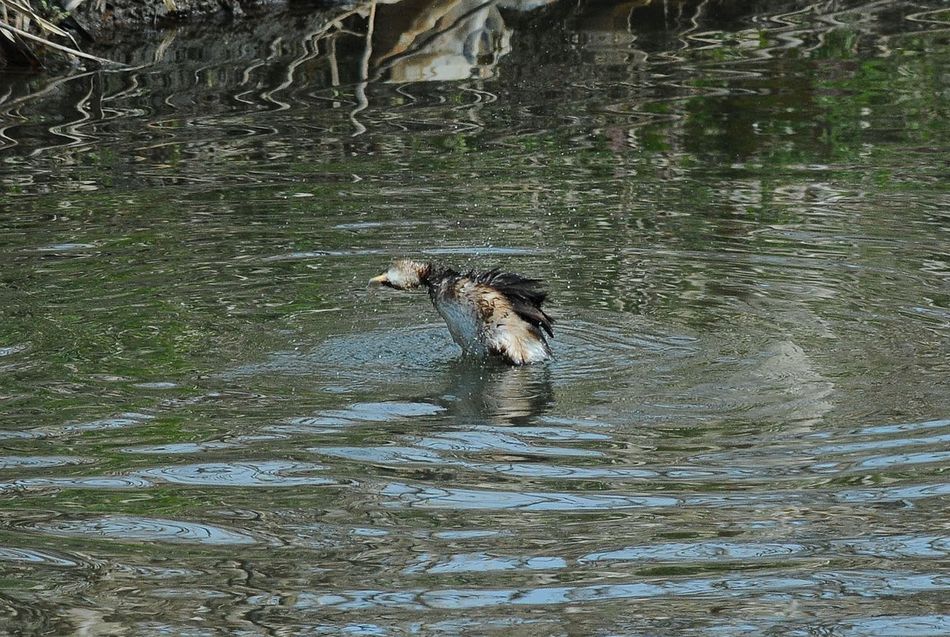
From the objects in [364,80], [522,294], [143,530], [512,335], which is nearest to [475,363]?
[512,335]

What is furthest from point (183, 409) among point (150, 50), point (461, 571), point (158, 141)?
point (150, 50)

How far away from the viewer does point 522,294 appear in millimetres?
8109

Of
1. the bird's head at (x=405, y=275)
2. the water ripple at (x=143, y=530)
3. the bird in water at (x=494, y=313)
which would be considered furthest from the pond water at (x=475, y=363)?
the bird's head at (x=405, y=275)

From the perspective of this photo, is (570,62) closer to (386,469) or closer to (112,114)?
(112,114)

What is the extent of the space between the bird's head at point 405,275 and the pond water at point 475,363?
0.85ft

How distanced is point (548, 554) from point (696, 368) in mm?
2280

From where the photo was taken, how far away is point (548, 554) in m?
5.43

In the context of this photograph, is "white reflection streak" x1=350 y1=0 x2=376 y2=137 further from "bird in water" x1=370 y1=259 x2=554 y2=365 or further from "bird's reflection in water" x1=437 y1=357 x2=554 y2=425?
"bird's reflection in water" x1=437 y1=357 x2=554 y2=425

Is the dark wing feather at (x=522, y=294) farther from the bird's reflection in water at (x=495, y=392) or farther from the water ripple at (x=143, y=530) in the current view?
the water ripple at (x=143, y=530)

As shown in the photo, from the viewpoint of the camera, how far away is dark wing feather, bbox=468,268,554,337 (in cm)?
799

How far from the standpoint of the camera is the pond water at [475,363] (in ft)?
17.3

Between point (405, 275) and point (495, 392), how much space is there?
1183 millimetres

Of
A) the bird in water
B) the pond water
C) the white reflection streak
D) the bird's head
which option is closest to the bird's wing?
the bird in water

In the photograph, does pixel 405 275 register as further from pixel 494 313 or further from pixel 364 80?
Answer: pixel 364 80
